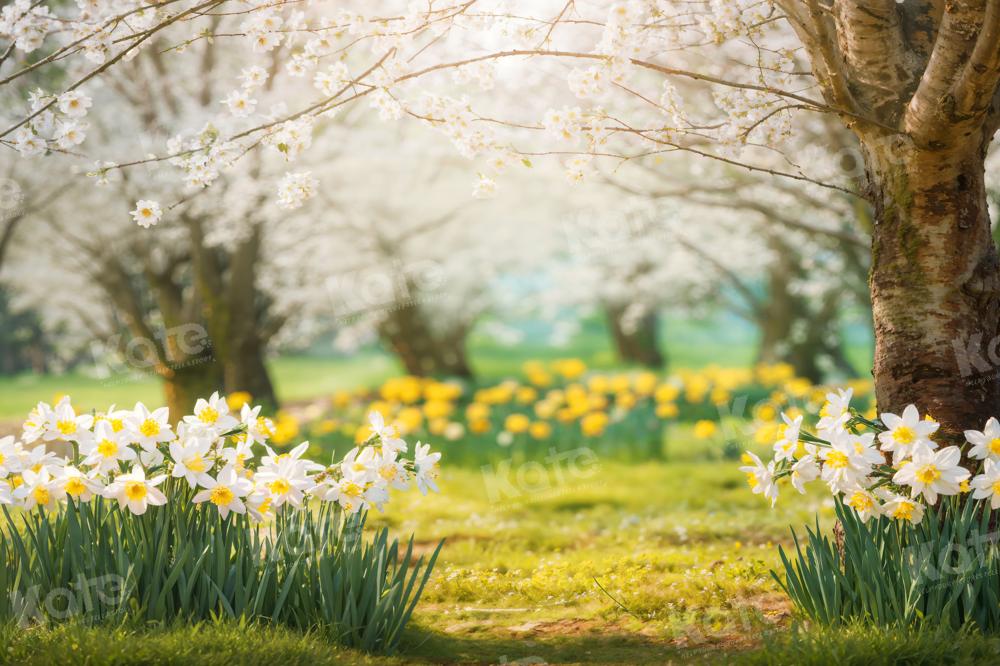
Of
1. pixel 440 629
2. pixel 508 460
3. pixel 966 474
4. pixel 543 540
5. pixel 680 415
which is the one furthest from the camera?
pixel 680 415

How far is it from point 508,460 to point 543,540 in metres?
2.97

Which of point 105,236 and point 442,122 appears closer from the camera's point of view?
point 442,122

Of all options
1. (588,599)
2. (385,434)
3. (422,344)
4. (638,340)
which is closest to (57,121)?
(385,434)

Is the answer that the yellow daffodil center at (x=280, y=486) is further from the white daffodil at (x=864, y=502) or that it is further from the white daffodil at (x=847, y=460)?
the white daffodil at (x=864, y=502)

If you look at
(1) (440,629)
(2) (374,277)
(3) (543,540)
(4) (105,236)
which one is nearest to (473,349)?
(2) (374,277)

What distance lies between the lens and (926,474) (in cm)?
302

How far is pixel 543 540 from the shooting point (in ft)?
18.7

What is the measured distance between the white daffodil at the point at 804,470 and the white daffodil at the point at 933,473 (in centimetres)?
29

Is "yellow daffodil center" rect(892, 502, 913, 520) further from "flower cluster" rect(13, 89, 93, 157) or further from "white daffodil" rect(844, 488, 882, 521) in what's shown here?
"flower cluster" rect(13, 89, 93, 157)

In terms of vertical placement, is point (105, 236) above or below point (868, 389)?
above

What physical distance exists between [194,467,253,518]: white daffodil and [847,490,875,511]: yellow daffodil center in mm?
2267

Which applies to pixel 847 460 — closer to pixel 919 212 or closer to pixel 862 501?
pixel 862 501

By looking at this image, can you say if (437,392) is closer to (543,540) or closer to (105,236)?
(543,540)

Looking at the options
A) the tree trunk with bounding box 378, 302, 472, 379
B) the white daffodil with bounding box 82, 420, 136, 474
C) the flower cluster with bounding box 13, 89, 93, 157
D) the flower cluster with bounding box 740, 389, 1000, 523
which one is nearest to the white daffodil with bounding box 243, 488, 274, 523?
the white daffodil with bounding box 82, 420, 136, 474
